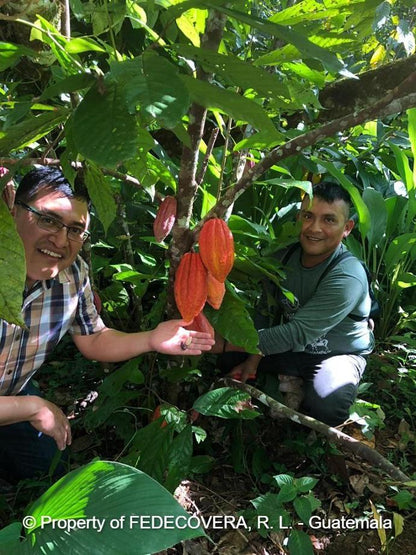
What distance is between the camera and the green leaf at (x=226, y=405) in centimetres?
119

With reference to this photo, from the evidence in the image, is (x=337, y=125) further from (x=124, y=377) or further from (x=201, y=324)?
(x=124, y=377)

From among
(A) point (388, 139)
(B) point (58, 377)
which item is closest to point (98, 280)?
(B) point (58, 377)

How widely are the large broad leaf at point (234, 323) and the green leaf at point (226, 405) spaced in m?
0.16

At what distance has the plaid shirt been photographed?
52.6 inches

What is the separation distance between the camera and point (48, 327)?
1.41 meters

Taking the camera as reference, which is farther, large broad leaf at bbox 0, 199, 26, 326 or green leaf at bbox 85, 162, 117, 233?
green leaf at bbox 85, 162, 117, 233

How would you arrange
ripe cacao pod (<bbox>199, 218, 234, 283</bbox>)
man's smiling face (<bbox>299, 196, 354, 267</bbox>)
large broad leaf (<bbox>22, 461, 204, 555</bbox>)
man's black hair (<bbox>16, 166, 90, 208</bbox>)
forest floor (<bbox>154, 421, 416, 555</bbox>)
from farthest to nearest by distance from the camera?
man's smiling face (<bbox>299, 196, 354, 267</bbox>), forest floor (<bbox>154, 421, 416, 555</bbox>), man's black hair (<bbox>16, 166, 90, 208</bbox>), ripe cacao pod (<bbox>199, 218, 234, 283</bbox>), large broad leaf (<bbox>22, 461, 204, 555</bbox>)

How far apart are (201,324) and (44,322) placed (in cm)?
51

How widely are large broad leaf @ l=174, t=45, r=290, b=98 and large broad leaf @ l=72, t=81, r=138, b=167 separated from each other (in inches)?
3.9

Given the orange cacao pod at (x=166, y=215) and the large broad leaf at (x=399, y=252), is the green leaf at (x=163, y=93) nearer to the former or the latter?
the orange cacao pod at (x=166, y=215)

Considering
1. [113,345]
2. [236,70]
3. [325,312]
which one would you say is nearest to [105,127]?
[236,70]

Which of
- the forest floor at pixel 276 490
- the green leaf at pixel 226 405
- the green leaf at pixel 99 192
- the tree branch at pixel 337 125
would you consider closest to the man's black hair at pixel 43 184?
the green leaf at pixel 99 192

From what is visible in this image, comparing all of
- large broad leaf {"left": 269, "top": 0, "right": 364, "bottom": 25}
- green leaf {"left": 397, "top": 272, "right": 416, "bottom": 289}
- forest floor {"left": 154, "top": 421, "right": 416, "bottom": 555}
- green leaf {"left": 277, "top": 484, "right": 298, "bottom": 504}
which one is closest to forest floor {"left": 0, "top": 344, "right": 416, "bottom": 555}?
forest floor {"left": 154, "top": 421, "right": 416, "bottom": 555}

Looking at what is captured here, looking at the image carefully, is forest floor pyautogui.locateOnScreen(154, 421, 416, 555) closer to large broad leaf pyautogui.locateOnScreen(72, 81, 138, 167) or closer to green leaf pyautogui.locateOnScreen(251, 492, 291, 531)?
green leaf pyautogui.locateOnScreen(251, 492, 291, 531)
